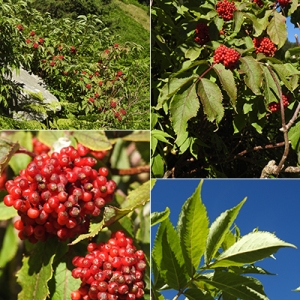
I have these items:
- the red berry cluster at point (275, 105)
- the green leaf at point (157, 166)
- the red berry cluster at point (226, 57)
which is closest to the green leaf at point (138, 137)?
the green leaf at point (157, 166)

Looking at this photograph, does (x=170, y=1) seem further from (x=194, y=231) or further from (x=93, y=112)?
(x=93, y=112)

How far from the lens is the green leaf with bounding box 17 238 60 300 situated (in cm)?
66

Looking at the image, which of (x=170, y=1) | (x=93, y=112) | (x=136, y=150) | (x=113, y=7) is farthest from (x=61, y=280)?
(x=113, y=7)

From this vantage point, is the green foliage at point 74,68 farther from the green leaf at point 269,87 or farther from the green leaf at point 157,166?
the green leaf at point 269,87

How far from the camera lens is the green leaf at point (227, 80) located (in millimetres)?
931

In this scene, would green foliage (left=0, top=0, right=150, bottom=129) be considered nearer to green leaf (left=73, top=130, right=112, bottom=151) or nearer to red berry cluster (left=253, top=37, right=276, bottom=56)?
red berry cluster (left=253, top=37, right=276, bottom=56)

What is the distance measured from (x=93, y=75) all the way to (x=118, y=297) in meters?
1.76

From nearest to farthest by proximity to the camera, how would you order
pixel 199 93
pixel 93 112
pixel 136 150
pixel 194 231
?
pixel 194 231 → pixel 136 150 → pixel 199 93 → pixel 93 112

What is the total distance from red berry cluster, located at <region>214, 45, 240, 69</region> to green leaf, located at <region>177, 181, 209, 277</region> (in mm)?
531

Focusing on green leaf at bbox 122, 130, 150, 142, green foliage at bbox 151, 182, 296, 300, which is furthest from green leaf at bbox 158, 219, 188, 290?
green leaf at bbox 122, 130, 150, 142

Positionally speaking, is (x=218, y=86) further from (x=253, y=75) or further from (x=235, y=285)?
(x=235, y=285)

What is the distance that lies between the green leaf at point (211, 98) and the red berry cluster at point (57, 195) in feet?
1.12

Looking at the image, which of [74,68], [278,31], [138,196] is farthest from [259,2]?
[74,68]

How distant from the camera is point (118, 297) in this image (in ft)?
2.02
